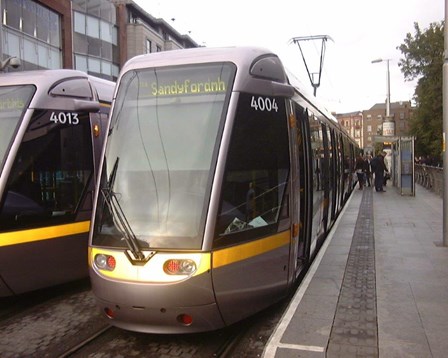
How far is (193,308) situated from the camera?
420 centimetres

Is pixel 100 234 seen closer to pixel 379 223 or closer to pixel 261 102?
pixel 261 102

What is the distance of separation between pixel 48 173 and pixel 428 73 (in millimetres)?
31136

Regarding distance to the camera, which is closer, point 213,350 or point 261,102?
point 213,350

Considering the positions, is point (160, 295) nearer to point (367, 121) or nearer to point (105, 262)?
point (105, 262)

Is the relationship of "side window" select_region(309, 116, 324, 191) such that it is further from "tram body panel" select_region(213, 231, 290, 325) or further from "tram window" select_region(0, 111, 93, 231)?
"tram window" select_region(0, 111, 93, 231)

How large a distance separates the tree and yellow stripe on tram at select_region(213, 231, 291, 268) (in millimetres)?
28725

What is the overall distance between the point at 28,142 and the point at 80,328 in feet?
7.44

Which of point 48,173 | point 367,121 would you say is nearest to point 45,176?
point 48,173

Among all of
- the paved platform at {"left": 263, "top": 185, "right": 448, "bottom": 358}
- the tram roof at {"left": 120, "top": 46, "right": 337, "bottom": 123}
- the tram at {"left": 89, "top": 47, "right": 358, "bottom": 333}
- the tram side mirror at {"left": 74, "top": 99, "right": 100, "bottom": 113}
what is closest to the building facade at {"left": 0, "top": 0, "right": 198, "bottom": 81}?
the tram side mirror at {"left": 74, "top": 99, "right": 100, "bottom": 113}

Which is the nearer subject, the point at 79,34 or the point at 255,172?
the point at 255,172

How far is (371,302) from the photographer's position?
18.4 feet

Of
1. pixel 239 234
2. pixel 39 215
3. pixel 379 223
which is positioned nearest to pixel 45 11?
pixel 379 223

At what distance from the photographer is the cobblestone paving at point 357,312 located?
4297mm

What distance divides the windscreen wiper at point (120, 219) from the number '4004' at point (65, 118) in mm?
1700
